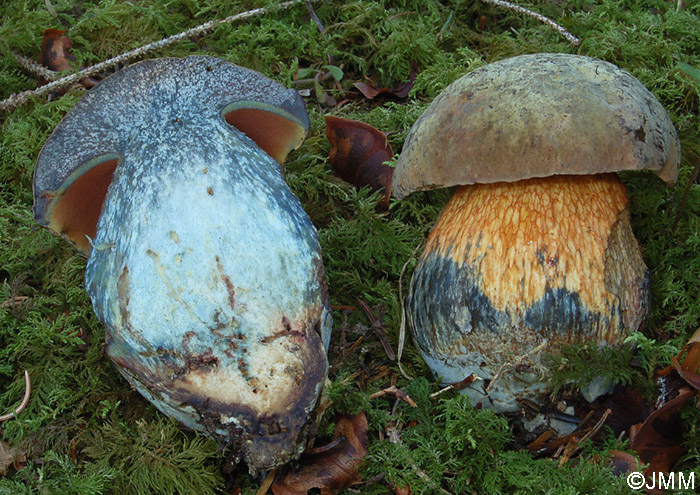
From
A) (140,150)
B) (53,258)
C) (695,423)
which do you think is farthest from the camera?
(53,258)

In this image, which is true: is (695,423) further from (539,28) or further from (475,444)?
(539,28)

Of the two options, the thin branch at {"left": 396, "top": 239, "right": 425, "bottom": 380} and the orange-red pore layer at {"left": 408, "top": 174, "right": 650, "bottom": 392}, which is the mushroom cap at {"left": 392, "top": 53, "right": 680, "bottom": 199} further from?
the thin branch at {"left": 396, "top": 239, "right": 425, "bottom": 380}

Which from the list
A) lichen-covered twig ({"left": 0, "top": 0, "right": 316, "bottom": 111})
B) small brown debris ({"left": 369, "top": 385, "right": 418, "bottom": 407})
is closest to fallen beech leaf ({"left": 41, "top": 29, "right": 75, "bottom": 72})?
lichen-covered twig ({"left": 0, "top": 0, "right": 316, "bottom": 111})

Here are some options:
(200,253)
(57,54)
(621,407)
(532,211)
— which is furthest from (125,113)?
(621,407)

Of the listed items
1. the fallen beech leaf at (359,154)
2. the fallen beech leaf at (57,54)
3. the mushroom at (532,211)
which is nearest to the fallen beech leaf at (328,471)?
the mushroom at (532,211)

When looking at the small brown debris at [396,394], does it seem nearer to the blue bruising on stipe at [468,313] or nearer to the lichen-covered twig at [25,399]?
the blue bruising on stipe at [468,313]

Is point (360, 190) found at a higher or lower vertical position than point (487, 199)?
lower

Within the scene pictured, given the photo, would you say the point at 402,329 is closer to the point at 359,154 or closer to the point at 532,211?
the point at 532,211

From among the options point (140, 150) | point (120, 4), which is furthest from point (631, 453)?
point (120, 4)
